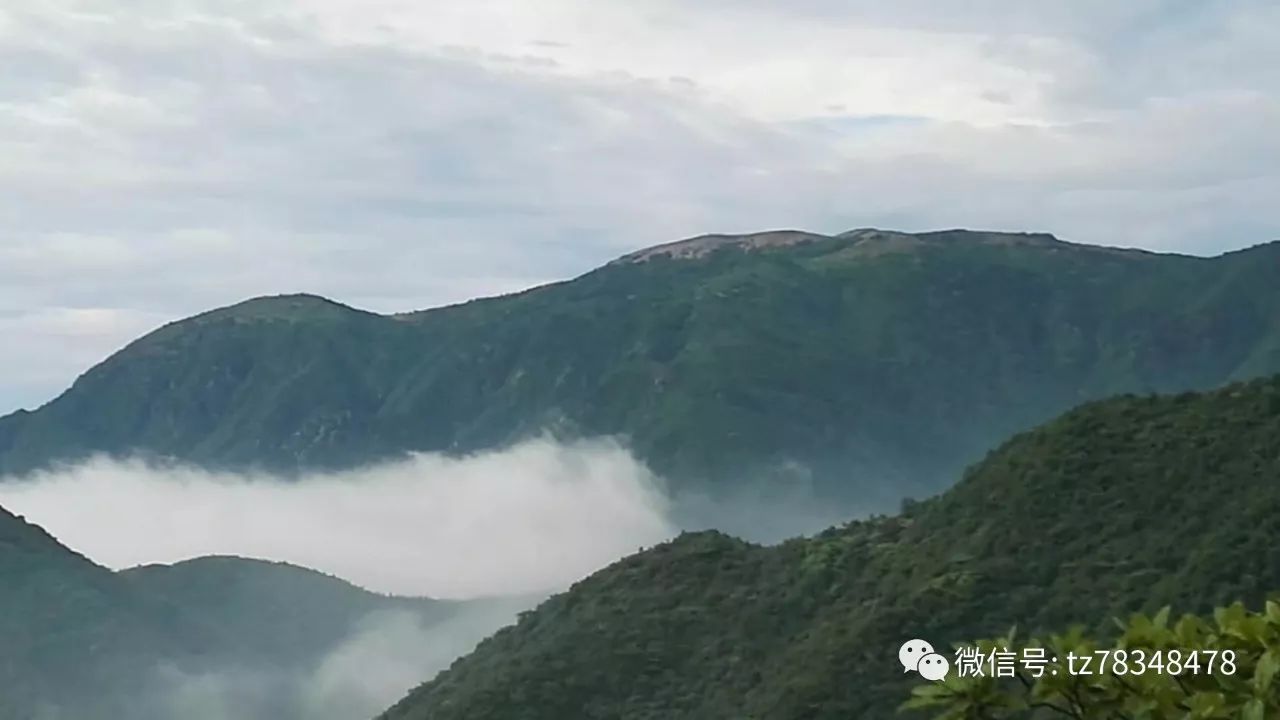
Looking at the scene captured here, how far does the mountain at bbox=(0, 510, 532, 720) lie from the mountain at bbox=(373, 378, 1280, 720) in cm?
6371

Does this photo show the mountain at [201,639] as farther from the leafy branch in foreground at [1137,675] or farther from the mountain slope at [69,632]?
the leafy branch in foreground at [1137,675]

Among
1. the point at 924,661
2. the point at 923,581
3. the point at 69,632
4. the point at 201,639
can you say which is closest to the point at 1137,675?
the point at 924,661

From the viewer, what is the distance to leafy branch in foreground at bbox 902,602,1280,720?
9758 mm

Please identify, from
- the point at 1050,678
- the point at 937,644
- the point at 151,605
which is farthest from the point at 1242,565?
the point at 151,605

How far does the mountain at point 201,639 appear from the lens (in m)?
136

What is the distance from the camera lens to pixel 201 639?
15700cm

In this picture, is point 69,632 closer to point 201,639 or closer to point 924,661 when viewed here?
point 201,639

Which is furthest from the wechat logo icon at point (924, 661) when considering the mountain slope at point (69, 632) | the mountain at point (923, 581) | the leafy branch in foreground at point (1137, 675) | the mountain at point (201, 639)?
the mountain slope at point (69, 632)

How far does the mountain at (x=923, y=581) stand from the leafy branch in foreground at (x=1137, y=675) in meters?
42.0

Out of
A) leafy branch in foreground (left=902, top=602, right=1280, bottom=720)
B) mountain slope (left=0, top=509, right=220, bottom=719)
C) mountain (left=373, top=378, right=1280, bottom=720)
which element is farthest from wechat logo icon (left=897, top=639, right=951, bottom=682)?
mountain slope (left=0, top=509, right=220, bottom=719)

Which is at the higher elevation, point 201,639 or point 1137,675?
point 1137,675

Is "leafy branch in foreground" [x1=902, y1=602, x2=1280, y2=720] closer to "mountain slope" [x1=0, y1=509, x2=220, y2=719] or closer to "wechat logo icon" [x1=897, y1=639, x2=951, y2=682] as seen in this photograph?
"wechat logo icon" [x1=897, y1=639, x2=951, y2=682]

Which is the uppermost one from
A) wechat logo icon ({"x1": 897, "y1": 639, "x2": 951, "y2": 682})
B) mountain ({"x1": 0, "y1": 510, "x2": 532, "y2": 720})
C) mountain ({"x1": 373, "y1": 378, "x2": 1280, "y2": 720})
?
wechat logo icon ({"x1": 897, "y1": 639, "x2": 951, "y2": 682})

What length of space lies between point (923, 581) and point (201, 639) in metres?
109
